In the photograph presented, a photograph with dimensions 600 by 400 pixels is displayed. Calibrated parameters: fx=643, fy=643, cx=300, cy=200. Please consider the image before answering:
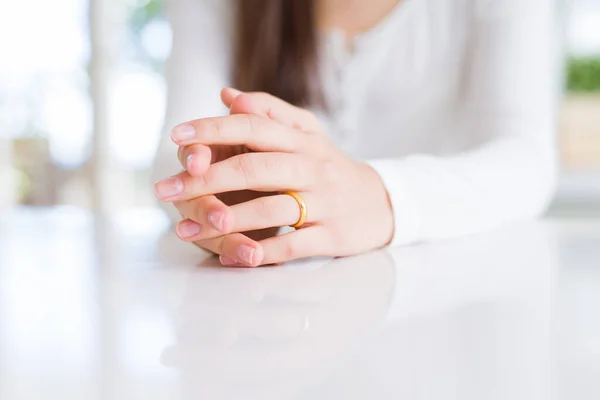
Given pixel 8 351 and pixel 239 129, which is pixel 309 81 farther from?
pixel 8 351

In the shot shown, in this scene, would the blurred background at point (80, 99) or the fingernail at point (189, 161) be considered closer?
the fingernail at point (189, 161)

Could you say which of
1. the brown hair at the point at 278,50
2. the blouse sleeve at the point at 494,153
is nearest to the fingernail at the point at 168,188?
the blouse sleeve at the point at 494,153

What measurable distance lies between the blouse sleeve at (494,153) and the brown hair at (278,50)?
28cm

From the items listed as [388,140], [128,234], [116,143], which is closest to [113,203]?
[116,143]

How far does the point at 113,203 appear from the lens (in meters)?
3.74

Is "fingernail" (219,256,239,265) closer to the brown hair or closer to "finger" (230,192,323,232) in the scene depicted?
"finger" (230,192,323,232)

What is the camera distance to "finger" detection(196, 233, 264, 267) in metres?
0.51

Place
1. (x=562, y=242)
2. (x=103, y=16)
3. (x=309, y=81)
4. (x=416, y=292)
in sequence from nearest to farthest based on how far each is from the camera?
(x=416, y=292) → (x=562, y=242) → (x=309, y=81) → (x=103, y=16)

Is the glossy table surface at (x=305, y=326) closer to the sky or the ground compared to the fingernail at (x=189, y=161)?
closer to the ground

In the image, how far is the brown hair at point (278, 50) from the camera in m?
1.09

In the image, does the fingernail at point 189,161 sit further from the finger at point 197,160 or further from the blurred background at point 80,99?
the blurred background at point 80,99

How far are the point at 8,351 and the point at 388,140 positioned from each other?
0.97m

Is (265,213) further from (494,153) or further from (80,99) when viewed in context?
(80,99)

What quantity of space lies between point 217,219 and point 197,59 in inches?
23.7
